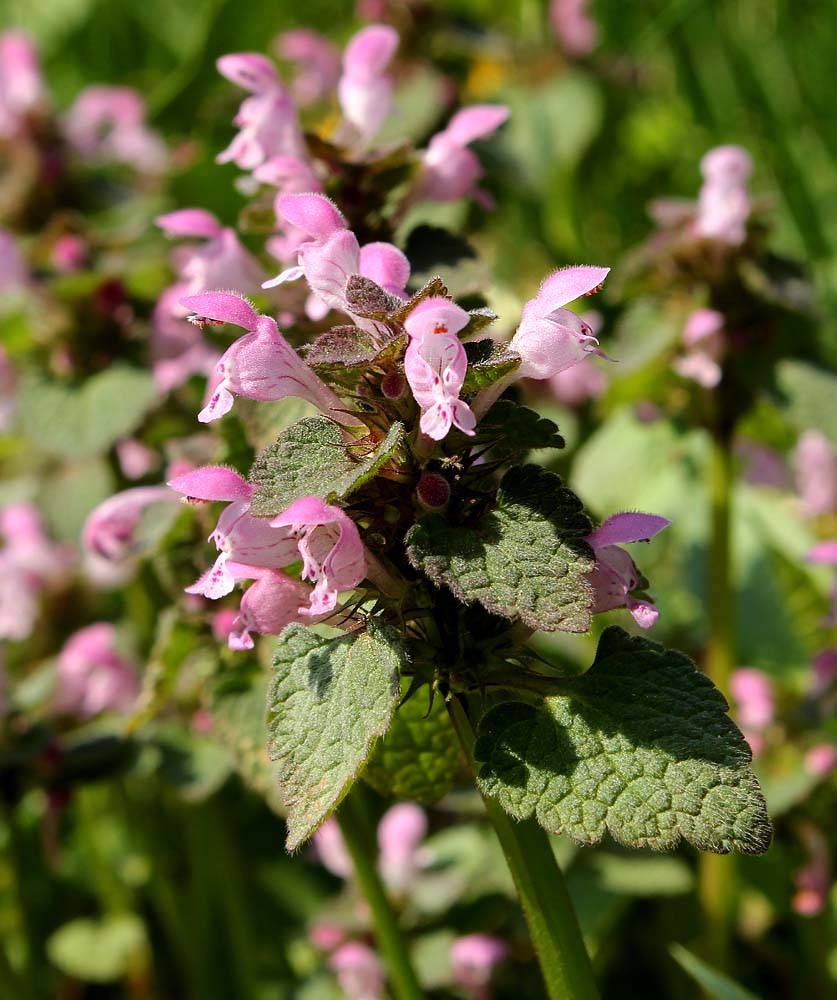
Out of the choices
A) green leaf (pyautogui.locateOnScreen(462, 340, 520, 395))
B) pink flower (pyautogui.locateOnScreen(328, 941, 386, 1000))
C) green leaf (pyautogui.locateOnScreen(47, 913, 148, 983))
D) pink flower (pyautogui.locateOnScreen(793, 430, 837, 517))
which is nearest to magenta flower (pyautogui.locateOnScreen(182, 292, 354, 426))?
green leaf (pyautogui.locateOnScreen(462, 340, 520, 395))

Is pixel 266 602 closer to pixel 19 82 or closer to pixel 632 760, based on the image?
pixel 632 760

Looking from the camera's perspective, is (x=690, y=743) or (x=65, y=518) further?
(x=65, y=518)

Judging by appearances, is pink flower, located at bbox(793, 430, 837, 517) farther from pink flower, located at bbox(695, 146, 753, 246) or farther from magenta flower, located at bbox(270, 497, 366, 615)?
magenta flower, located at bbox(270, 497, 366, 615)

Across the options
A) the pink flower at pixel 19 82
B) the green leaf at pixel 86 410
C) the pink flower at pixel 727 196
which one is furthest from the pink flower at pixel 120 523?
the pink flower at pixel 19 82

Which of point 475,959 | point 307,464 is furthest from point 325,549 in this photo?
point 475,959

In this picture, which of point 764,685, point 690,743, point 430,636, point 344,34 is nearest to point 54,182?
point 344,34

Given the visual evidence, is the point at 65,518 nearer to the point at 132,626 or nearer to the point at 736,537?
the point at 132,626
